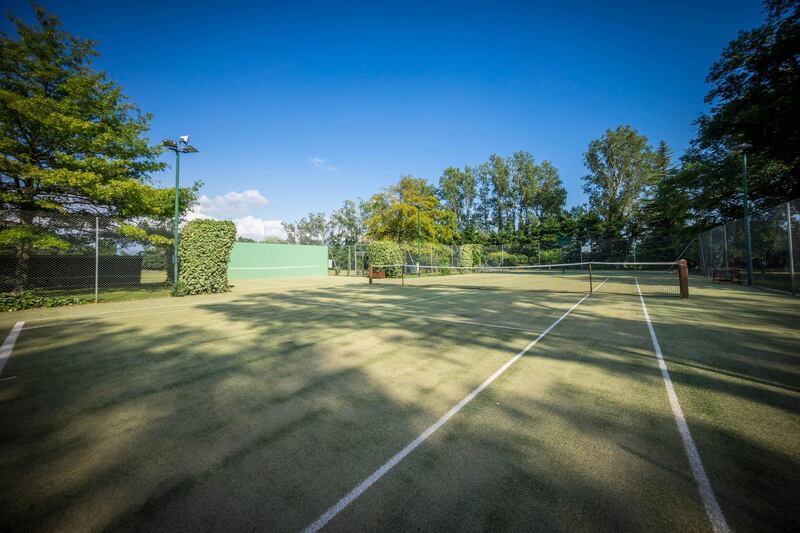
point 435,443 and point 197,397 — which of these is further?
point 197,397

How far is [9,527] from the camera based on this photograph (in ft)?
6.22

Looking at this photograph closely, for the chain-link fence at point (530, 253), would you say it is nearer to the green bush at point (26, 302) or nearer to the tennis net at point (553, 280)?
the tennis net at point (553, 280)

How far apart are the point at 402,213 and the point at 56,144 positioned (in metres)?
27.0

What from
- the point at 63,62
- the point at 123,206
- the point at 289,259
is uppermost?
the point at 63,62

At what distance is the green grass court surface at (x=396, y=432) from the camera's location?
2021mm

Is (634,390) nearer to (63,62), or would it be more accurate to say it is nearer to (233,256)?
(63,62)

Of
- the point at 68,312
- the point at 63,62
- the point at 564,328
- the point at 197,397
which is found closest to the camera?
the point at 197,397

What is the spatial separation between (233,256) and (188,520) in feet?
87.5

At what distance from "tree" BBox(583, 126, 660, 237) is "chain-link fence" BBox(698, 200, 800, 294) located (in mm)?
28708

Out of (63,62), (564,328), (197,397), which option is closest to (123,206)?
(63,62)

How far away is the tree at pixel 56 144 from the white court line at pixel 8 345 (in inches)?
226

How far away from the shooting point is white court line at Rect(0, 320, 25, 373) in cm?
513

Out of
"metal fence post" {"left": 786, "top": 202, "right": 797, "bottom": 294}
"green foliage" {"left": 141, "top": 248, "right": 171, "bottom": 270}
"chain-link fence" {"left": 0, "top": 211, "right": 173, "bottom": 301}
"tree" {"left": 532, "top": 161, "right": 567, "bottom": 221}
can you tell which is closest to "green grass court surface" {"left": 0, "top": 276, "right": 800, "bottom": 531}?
"chain-link fence" {"left": 0, "top": 211, "right": 173, "bottom": 301}

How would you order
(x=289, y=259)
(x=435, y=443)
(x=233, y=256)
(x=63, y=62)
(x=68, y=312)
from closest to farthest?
1. (x=435, y=443)
2. (x=68, y=312)
3. (x=63, y=62)
4. (x=233, y=256)
5. (x=289, y=259)
